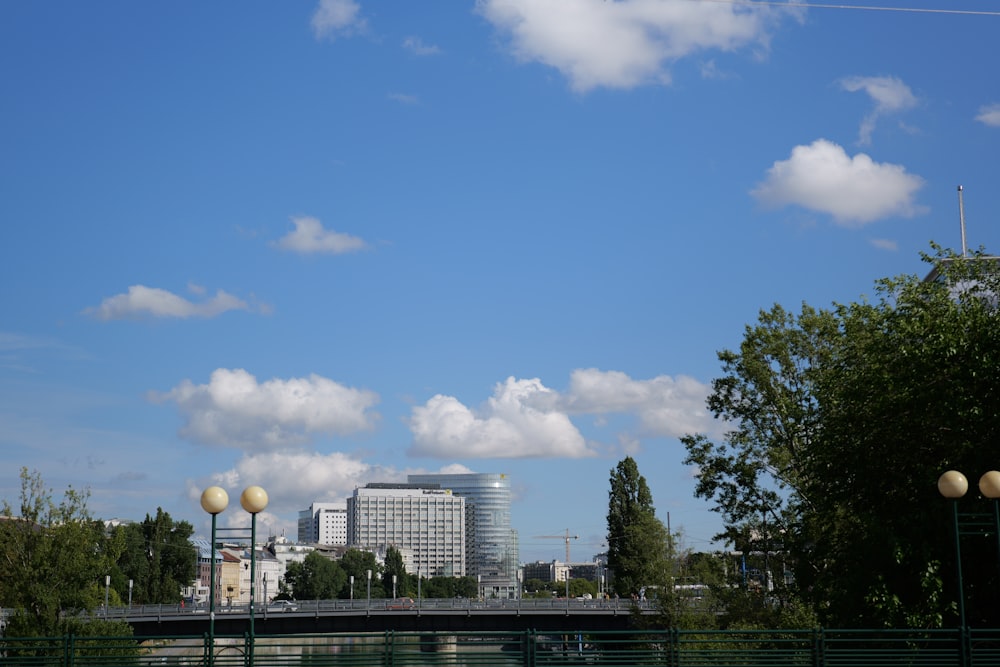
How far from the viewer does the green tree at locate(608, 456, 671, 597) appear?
75.9 metres

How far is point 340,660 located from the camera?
27531 millimetres

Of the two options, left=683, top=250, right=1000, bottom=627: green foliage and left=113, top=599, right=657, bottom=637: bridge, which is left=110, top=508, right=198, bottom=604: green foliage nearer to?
left=113, top=599, right=657, bottom=637: bridge

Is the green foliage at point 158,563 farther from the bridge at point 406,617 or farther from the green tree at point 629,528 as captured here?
the green tree at point 629,528

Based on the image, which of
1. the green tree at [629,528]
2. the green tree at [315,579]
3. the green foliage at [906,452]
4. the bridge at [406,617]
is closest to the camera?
the green foliage at [906,452]

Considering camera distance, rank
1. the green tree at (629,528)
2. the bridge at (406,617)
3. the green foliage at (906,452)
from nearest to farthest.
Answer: the green foliage at (906,452) < the green tree at (629,528) < the bridge at (406,617)

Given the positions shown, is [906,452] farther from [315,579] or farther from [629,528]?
[315,579]

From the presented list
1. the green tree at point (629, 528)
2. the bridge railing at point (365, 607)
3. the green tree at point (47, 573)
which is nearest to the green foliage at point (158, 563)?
the bridge railing at point (365, 607)

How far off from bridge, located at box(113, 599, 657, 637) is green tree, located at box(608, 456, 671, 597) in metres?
2.90

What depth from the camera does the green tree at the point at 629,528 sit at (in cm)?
7588

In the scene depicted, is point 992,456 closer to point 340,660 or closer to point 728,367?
point 340,660

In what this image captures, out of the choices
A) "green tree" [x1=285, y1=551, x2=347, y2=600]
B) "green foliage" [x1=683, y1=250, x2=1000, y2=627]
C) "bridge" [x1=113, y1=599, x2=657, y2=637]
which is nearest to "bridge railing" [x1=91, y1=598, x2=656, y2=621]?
"bridge" [x1=113, y1=599, x2=657, y2=637]

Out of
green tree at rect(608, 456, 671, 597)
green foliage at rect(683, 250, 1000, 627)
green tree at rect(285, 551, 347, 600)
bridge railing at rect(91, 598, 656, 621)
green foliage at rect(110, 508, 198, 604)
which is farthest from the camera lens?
green tree at rect(285, 551, 347, 600)

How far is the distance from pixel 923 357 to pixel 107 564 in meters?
35.7

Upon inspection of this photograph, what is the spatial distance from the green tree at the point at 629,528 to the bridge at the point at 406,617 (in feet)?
9.52
